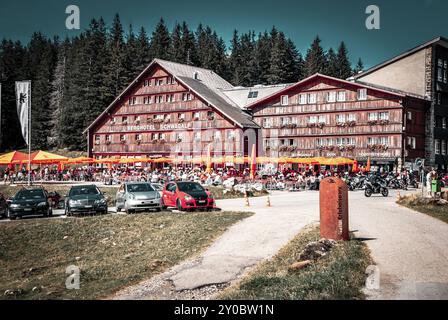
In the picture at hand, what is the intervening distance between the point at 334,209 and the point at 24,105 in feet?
91.1

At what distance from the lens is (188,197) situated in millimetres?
22625

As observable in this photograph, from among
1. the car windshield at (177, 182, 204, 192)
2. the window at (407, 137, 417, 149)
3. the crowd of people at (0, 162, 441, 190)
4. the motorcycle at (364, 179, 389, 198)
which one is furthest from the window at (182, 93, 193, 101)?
the car windshield at (177, 182, 204, 192)

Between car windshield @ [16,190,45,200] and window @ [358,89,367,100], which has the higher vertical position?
window @ [358,89,367,100]

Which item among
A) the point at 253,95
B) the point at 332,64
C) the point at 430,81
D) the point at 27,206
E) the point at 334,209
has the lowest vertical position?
the point at 27,206

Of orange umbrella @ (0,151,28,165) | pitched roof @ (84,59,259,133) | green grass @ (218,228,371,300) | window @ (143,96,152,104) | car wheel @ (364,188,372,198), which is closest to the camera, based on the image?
green grass @ (218,228,371,300)

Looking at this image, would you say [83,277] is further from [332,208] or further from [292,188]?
[292,188]

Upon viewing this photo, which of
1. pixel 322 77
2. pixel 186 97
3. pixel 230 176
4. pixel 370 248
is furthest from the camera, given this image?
pixel 186 97

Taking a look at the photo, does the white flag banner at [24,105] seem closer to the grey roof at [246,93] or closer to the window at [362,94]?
the grey roof at [246,93]

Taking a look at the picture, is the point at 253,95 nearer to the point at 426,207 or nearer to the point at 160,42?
the point at 160,42

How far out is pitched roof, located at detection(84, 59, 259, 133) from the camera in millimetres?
56812

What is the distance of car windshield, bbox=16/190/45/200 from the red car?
6.48m

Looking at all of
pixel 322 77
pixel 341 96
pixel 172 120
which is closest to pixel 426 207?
pixel 341 96

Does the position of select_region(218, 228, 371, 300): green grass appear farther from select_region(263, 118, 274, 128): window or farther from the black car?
select_region(263, 118, 274, 128): window

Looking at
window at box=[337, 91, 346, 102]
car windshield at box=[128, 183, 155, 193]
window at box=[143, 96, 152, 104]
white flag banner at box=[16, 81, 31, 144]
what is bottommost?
car windshield at box=[128, 183, 155, 193]
